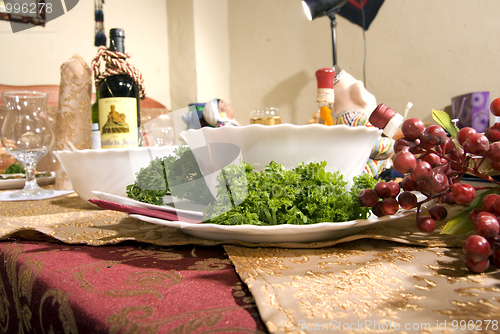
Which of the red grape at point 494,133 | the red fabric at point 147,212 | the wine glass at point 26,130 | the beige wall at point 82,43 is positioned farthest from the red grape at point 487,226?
the beige wall at point 82,43

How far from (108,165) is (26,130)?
1.44ft

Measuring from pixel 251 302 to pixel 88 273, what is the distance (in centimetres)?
Result: 15

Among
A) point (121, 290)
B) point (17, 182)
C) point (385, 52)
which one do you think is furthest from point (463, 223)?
point (385, 52)

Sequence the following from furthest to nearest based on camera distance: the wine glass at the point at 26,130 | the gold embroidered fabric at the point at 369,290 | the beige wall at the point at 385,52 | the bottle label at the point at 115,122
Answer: the beige wall at the point at 385,52, the wine glass at the point at 26,130, the bottle label at the point at 115,122, the gold embroidered fabric at the point at 369,290

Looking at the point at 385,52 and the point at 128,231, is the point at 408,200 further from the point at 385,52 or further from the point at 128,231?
the point at 385,52

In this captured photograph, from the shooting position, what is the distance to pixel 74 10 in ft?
6.42

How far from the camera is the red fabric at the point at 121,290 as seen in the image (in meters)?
0.20

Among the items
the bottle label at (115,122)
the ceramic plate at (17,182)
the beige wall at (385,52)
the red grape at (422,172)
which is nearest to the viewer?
the red grape at (422,172)

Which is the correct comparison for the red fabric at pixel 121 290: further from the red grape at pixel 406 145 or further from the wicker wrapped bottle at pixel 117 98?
the wicker wrapped bottle at pixel 117 98

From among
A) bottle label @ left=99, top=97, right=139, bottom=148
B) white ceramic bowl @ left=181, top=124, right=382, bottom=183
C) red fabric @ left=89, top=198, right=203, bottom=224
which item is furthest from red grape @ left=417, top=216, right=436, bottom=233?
bottle label @ left=99, top=97, right=139, bottom=148

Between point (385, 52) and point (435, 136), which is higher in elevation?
point (385, 52)

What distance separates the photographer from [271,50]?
2.08 metres

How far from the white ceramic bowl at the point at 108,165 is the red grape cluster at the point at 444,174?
0.38m

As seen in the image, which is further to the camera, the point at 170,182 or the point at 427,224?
the point at 170,182
